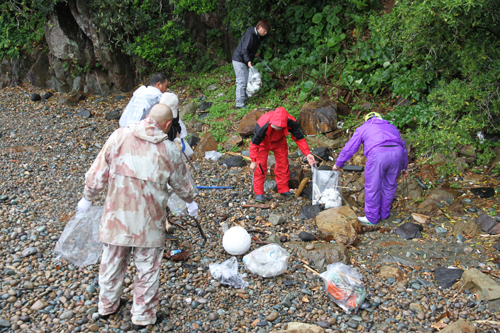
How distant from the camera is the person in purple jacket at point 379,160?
4.36m

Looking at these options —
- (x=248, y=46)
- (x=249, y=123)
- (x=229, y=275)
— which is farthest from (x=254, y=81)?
(x=229, y=275)

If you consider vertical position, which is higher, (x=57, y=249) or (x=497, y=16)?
(x=497, y=16)

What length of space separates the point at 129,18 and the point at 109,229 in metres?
7.16

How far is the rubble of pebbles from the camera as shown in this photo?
10.2 ft

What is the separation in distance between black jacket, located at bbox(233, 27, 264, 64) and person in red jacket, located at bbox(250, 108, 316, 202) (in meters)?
2.81

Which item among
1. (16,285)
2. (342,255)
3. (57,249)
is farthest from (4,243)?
(342,255)

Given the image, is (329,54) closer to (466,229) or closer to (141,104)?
(466,229)

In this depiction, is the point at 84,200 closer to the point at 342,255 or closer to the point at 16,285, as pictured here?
the point at 16,285

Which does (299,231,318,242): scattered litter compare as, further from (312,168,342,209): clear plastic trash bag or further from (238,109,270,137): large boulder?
(238,109,270,137): large boulder

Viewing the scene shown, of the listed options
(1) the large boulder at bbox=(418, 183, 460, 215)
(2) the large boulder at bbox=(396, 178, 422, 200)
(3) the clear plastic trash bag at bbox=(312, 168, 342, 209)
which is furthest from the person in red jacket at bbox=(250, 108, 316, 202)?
(1) the large boulder at bbox=(418, 183, 460, 215)

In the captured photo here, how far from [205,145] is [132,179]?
3.98 meters

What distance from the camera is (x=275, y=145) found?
498cm

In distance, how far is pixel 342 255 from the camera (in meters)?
3.84

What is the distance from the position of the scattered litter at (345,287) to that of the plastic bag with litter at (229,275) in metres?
0.78
